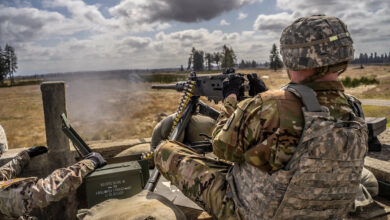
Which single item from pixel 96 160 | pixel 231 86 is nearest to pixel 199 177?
pixel 231 86

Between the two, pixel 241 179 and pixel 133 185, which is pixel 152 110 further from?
pixel 241 179

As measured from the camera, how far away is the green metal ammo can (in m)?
3.11

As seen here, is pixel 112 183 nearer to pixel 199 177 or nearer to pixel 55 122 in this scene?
pixel 199 177

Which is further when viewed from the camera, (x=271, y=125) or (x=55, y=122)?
(x=55, y=122)

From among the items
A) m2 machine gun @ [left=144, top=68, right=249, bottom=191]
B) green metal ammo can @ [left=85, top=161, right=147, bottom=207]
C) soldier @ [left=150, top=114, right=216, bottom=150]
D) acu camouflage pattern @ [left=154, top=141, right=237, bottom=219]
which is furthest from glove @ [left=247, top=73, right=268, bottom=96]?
soldier @ [left=150, top=114, right=216, bottom=150]

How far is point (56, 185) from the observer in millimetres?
2938

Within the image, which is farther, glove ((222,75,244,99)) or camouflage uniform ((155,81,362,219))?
glove ((222,75,244,99))

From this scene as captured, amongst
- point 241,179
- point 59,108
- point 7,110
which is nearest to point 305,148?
point 241,179

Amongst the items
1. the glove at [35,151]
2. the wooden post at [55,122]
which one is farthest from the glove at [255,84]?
the glove at [35,151]

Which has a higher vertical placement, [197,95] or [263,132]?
[197,95]

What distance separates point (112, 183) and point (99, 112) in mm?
13634

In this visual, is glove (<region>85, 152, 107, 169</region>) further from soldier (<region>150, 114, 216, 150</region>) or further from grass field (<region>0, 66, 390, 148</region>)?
grass field (<region>0, 66, 390, 148</region>)

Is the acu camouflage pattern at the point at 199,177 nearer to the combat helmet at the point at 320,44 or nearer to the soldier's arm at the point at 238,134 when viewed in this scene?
the soldier's arm at the point at 238,134

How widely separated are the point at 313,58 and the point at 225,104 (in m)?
1.22
